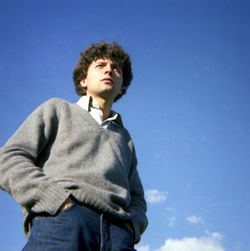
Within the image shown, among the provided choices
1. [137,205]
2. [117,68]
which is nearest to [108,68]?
[117,68]

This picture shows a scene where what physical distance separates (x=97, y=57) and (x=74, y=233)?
250 cm

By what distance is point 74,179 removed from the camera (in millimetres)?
2482

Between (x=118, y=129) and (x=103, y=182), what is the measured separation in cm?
100

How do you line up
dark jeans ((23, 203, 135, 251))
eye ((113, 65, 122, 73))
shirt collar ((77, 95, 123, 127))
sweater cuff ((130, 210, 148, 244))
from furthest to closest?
eye ((113, 65, 122, 73)) → shirt collar ((77, 95, 123, 127)) → sweater cuff ((130, 210, 148, 244)) → dark jeans ((23, 203, 135, 251))

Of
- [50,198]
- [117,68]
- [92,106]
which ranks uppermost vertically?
[117,68]

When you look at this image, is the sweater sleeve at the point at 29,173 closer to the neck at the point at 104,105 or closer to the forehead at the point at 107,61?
the neck at the point at 104,105

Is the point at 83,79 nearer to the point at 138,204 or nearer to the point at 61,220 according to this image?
the point at 138,204

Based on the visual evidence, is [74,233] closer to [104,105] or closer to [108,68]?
[104,105]

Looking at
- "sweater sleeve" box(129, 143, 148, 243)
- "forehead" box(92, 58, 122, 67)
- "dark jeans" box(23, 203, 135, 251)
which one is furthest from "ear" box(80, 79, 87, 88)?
"dark jeans" box(23, 203, 135, 251)

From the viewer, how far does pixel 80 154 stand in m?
2.72

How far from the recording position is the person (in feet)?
7.59

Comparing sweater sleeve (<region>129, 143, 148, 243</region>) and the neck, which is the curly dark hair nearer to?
the neck

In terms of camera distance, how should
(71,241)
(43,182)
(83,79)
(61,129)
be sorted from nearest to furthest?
1. (71,241)
2. (43,182)
3. (61,129)
4. (83,79)

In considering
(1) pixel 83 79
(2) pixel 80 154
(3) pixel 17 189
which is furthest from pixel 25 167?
(1) pixel 83 79
